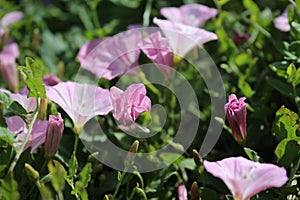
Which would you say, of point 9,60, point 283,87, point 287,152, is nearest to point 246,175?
point 287,152

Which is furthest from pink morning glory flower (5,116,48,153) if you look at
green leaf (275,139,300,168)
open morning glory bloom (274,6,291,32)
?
open morning glory bloom (274,6,291,32)

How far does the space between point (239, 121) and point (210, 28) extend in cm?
47

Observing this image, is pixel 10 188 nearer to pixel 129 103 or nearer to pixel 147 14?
pixel 129 103

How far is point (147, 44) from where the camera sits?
98 cm

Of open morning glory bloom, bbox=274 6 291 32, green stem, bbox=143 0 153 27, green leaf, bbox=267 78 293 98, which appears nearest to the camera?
green leaf, bbox=267 78 293 98

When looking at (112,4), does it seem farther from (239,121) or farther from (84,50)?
(239,121)

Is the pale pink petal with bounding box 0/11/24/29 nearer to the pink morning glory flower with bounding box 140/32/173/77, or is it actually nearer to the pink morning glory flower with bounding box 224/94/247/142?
the pink morning glory flower with bounding box 140/32/173/77

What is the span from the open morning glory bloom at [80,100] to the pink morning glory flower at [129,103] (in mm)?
29

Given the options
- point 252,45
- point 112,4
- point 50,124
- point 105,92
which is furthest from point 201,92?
point 112,4

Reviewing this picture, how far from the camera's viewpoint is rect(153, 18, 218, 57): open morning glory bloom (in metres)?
1.00

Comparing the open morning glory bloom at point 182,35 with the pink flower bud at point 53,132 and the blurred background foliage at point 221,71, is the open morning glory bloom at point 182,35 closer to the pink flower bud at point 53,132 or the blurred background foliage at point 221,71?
the blurred background foliage at point 221,71

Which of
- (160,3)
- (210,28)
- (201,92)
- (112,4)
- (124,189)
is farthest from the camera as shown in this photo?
(112,4)

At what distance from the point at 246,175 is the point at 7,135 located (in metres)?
0.36

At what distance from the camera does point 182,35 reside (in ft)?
3.33
